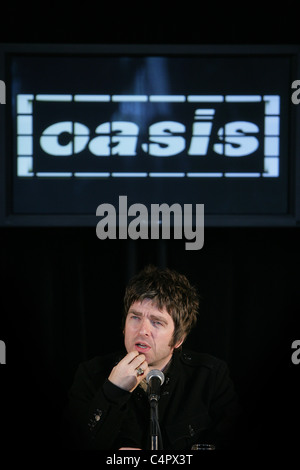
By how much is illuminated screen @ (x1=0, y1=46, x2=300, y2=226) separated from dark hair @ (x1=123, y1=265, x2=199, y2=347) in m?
0.29

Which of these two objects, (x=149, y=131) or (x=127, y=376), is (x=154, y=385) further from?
(x=149, y=131)

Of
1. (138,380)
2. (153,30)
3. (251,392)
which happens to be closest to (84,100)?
(153,30)

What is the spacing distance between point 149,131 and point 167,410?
1051 mm

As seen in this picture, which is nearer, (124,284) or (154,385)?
(154,385)

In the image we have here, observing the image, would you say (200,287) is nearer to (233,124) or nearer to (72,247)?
(72,247)

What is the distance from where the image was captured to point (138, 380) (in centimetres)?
174

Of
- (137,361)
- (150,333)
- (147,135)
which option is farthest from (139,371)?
(147,135)

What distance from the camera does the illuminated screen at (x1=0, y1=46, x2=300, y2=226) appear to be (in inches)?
81.0

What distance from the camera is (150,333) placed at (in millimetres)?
1850

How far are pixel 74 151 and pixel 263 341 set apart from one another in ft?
3.43
